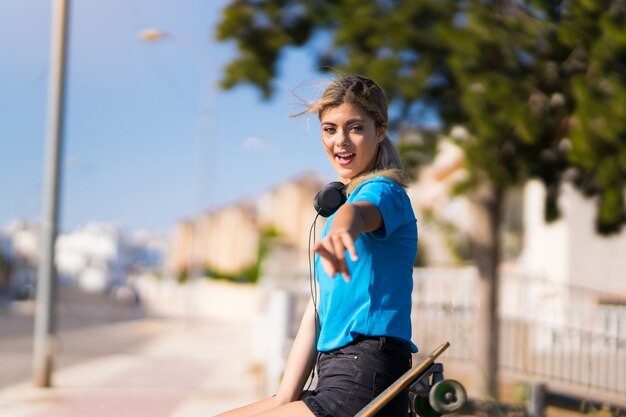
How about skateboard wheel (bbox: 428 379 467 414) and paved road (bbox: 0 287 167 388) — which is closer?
skateboard wheel (bbox: 428 379 467 414)

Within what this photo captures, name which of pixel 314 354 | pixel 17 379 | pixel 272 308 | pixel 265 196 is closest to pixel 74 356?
pixel 17 379

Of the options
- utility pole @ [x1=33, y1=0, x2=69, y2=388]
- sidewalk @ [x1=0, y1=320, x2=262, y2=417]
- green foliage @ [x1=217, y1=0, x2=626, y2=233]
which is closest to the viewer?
green foliage @ [x1=217, y1=0, x2=626, y2=233]

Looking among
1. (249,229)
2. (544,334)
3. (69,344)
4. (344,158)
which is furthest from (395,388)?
(249,229)

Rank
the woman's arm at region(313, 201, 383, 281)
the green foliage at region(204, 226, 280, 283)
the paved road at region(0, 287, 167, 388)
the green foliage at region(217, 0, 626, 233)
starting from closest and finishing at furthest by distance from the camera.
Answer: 1. the woman's arm at region(313, 201, 383, 281)
2. the green foliage at region(217, 0, 626, 233)
3. the paved road at region(0, 287, 167, 388)
4. the green foliage at region(204, 226, 280, 283)

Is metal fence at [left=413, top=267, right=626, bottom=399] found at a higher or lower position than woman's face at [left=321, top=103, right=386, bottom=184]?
lower

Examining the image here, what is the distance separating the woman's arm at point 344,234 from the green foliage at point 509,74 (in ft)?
21.5

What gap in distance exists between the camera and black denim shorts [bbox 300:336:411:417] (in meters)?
2.22

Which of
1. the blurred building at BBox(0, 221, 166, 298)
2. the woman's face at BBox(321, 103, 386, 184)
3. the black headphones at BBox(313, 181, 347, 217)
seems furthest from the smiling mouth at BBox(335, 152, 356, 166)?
the blurred building at BBox(0, 221, 166, 298)

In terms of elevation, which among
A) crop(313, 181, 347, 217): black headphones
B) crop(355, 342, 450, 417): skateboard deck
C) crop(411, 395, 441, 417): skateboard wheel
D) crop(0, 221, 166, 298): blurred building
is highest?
crop(313, 181, 347, 217): black headphones

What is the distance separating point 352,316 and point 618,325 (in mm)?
12626

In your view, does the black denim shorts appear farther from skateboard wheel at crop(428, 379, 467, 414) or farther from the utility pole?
the utility pole

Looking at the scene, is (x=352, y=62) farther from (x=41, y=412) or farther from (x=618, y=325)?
(x=618, y=325)

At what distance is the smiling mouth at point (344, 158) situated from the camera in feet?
7.93

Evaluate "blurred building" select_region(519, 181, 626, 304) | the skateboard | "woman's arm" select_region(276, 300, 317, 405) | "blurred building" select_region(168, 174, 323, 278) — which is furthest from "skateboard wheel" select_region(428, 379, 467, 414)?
"blurred building" select_region(168, 174, 323, 278)
